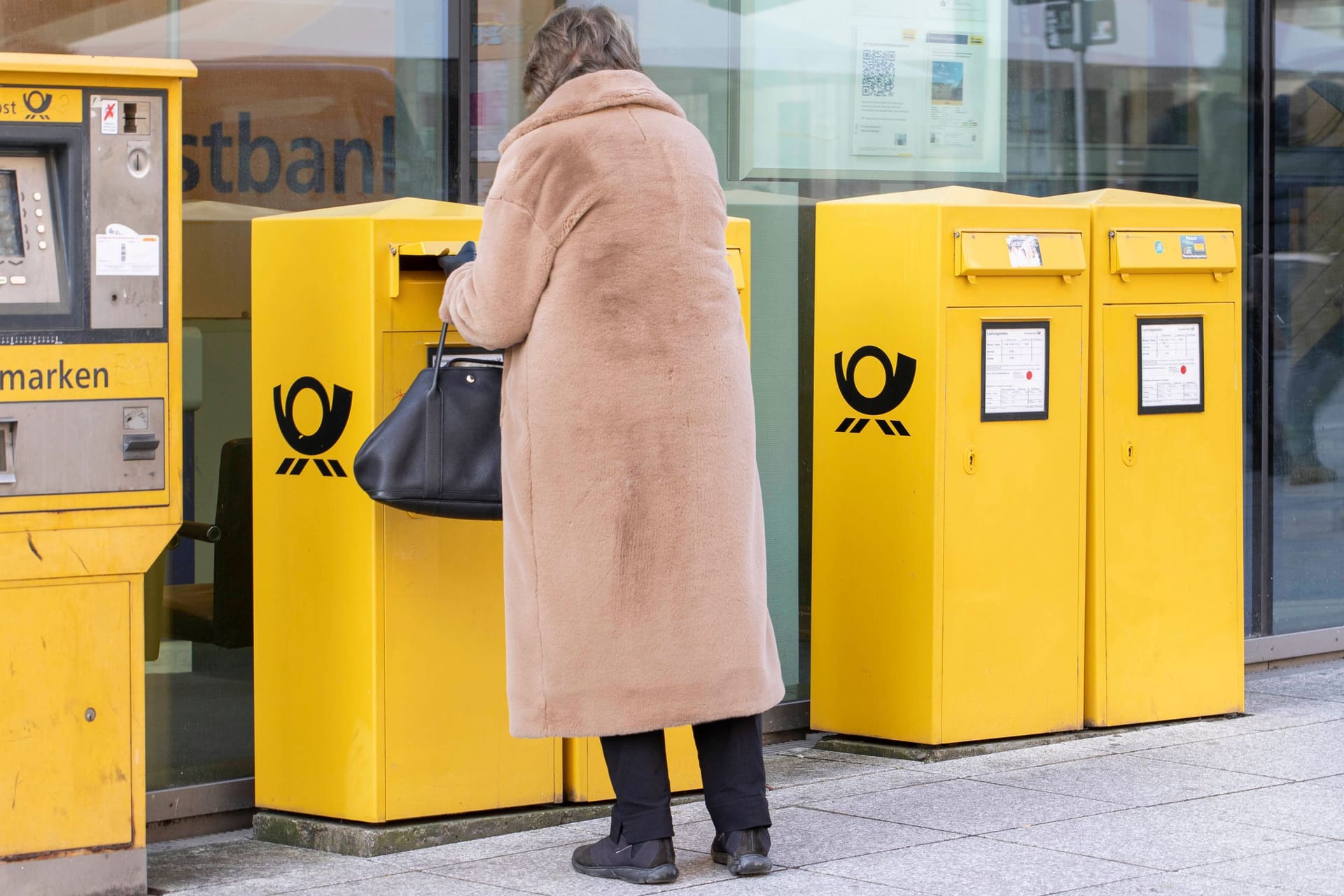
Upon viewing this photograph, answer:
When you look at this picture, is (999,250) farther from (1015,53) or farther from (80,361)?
(80,361)

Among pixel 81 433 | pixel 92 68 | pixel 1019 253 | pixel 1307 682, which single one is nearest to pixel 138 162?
pixel 92 68

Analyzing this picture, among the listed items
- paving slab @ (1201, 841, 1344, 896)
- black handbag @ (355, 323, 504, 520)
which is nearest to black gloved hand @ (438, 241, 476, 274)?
black handbag @ (355, 323, 504, 520)

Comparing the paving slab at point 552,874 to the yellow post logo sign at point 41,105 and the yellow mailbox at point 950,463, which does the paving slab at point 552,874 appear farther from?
the yellow post logo sign at point 41,105

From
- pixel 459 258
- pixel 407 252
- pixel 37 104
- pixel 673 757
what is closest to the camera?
pixel 37 104

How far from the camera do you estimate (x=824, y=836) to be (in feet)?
14.7

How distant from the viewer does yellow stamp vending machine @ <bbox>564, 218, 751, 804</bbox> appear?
4.66 metres

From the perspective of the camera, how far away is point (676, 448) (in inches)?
155

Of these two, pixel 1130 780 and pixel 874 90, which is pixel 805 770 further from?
pixel 874 90

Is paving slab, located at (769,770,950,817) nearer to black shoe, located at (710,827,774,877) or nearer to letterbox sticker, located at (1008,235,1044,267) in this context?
black shoe, located at (710,827,774,877)

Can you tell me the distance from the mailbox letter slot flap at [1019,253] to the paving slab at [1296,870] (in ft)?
5.87

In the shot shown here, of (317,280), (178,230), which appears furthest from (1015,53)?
(178,230)

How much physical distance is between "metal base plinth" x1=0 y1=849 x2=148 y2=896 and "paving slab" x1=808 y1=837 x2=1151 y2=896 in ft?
5.08

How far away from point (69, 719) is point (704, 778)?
1418 mm

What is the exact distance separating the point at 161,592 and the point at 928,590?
2144mm
